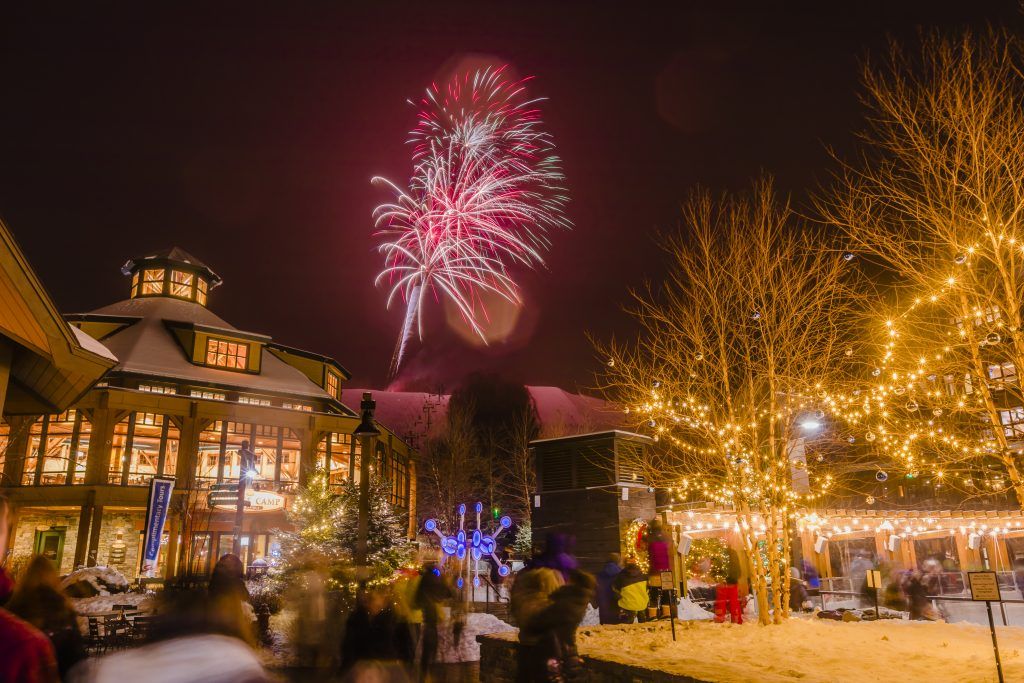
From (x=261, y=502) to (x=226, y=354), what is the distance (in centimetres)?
988

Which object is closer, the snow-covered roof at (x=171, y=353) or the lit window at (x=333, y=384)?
the snow-covered roof at (x=171, y=353)

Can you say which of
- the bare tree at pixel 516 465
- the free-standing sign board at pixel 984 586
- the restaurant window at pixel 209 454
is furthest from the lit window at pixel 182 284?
the free-standing sign board at pixel 984 586

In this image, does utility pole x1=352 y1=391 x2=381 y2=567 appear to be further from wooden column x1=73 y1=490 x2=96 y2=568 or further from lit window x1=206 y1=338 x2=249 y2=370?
lit window x1=206 y1=338 x2=249 y2=370

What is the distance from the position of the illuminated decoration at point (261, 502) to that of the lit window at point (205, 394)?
5.18m

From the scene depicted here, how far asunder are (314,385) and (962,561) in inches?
1280

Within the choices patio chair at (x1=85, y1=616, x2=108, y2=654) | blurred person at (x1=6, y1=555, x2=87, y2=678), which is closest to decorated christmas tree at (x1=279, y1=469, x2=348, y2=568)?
patio chair at (x1=85, y1=616, x2=108, y2=654)

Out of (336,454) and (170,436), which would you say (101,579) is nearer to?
(170,436)

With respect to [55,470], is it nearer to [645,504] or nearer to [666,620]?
[645,504]

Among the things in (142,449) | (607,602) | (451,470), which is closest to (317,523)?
(607,602)

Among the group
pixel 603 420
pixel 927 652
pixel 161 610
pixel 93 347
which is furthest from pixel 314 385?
pixel 603 420

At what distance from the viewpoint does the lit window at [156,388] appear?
32.4 metres

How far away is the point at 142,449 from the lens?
33.1 metres

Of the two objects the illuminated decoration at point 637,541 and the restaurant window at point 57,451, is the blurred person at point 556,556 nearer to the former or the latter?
the illuminated decoration at point 637,541

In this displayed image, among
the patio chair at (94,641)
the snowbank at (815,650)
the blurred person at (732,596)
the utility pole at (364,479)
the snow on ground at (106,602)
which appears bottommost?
the patio chair at (94,641)
